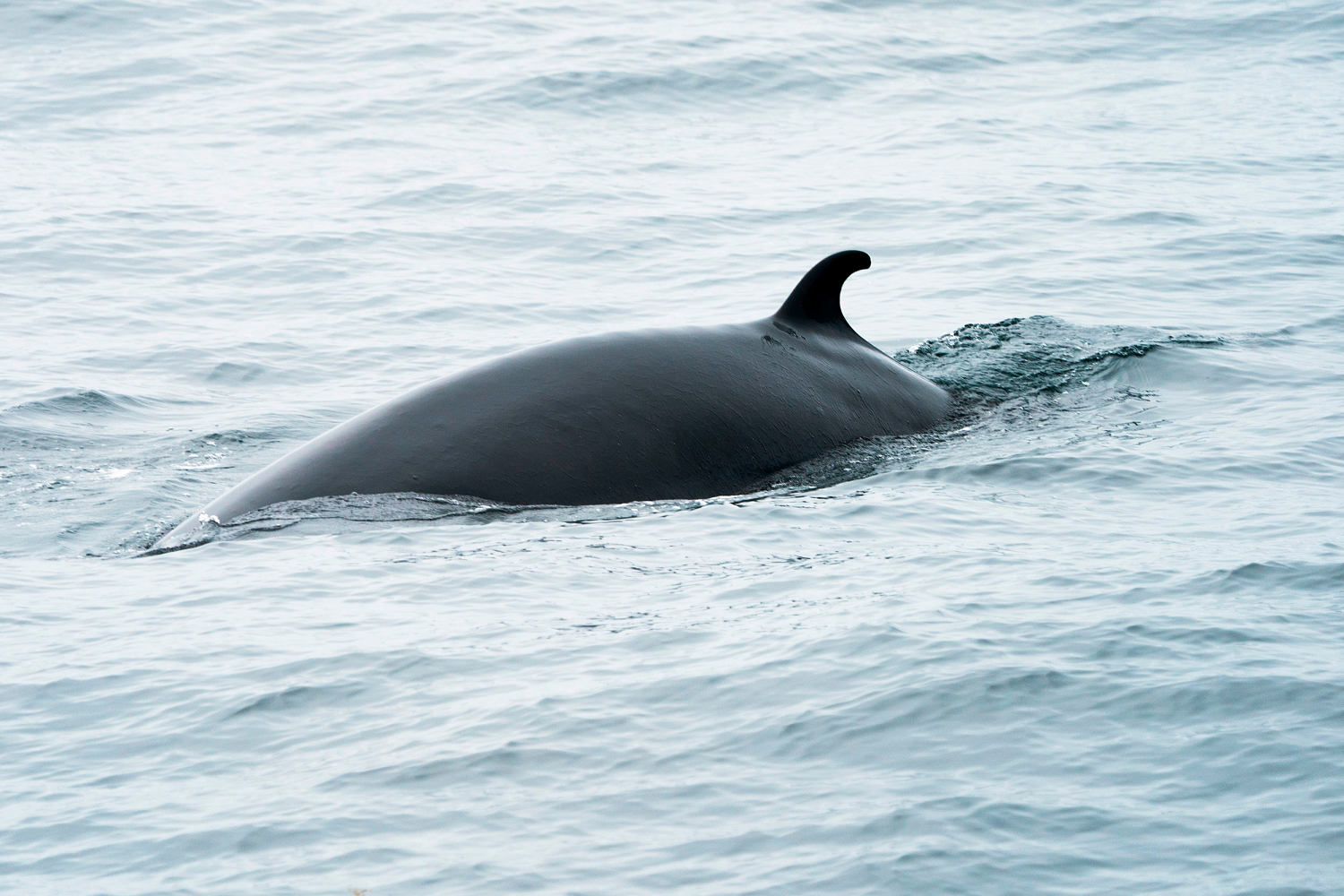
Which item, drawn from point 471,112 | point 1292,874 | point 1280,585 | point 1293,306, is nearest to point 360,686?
point 1292,874

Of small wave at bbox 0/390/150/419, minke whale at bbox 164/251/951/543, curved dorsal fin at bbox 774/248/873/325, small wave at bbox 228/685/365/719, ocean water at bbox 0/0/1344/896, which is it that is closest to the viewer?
ocean water at bbox 0/0/1344/896

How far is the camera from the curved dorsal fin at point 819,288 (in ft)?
35.3

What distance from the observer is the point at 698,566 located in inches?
349

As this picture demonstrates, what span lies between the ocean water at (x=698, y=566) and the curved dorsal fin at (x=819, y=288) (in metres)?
0.98

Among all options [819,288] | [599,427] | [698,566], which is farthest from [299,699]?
[819,288]

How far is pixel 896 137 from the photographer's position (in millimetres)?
28312

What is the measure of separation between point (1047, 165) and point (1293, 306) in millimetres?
9324

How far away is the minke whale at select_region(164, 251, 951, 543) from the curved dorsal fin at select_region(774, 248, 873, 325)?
0.18 metres

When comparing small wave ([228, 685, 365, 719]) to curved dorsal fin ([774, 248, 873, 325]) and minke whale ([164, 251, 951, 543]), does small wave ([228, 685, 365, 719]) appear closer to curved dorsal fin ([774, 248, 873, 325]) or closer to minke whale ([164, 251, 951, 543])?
minke whale ([164, 251, 951, 543])

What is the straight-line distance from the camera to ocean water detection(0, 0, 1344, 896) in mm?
5961

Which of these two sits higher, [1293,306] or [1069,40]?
[1069,40]

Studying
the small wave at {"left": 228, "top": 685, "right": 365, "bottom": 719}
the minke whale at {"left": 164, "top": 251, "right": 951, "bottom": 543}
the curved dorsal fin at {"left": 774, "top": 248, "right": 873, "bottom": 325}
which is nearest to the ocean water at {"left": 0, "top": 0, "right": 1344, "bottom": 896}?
the small wave at {"left": 228, "top": 685, "right": 365, "bottom": 719}

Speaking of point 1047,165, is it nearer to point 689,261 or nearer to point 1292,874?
point 689,261

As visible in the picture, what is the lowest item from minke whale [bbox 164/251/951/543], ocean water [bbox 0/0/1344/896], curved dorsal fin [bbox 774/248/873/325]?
ocean water [bbox 0/0/1344/896]
